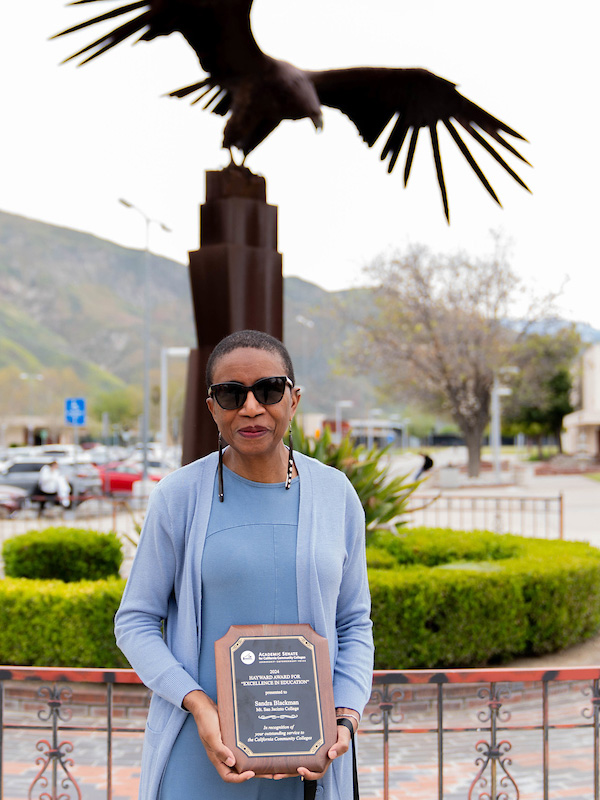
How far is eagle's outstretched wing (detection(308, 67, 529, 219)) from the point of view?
382 cm

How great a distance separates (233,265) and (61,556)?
15.9 ft

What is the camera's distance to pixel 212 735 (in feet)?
4.91

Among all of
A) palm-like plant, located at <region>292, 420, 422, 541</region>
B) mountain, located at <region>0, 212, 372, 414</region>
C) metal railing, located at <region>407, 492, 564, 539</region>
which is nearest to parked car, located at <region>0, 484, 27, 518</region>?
metal railing, located at <region>407, 492, 564, 539</region>

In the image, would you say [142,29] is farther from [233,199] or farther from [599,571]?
[599,571]

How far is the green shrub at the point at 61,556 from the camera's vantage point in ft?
25.8

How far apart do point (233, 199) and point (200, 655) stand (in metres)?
3.17

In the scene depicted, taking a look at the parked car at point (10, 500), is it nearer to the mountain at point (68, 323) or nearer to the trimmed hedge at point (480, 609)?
the trimmed hedge at point (480, 609)

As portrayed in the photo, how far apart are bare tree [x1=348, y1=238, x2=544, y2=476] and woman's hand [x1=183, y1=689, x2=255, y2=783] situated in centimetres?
2809

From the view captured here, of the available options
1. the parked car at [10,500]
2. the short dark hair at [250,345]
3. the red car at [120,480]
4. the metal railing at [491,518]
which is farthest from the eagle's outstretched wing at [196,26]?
the red car at [120,480]

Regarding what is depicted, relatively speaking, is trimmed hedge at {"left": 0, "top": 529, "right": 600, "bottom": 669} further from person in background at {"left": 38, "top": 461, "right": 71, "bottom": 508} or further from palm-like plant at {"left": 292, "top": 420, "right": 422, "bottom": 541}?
person in background at {"left": 38, "top": 461, "right": 71, "bottom": 508}

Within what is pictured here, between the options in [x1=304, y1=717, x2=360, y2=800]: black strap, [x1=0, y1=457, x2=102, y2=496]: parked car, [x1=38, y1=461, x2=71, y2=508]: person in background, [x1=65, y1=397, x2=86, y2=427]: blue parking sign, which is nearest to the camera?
[x1=304, y1=717, x2=360, y2=800]: black strap

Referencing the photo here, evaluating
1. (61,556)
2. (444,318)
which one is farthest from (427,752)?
(444,318)

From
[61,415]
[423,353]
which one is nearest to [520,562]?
[423,353]

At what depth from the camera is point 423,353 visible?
3044 cm
